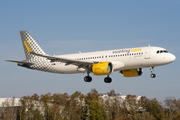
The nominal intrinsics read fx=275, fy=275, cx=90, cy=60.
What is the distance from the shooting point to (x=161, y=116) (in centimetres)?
10469

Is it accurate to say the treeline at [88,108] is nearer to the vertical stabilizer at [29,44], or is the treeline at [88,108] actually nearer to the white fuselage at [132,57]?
the vertical stabilizer at [29,44]

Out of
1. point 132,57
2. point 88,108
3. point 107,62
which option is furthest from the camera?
point 88,108

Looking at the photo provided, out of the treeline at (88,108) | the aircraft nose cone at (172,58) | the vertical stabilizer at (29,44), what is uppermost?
the vertical stabilizer at (29,44)

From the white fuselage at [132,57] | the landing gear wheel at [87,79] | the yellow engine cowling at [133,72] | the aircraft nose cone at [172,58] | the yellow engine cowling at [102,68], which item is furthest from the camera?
the yellow engine cowling at [133,72]

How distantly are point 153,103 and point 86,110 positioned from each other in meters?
29.0

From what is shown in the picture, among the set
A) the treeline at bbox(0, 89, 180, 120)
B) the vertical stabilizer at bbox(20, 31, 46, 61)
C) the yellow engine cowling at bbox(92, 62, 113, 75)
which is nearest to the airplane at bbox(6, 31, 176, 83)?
the yellow engine cowling at bbox(92, 62, 113, 75)

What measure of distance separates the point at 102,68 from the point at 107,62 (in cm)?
134

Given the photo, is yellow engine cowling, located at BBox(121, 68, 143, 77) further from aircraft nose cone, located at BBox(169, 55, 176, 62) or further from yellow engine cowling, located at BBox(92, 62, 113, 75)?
aircraft nose cone, located at BBox(169, 55, 176, 62)

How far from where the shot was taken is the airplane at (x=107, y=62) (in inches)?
1566

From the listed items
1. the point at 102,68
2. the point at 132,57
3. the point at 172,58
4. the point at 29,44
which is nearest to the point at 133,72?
the point at 132,57

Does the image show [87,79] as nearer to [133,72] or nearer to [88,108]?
[133,72]

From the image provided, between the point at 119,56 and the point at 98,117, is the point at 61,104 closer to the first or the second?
the point at 98,117

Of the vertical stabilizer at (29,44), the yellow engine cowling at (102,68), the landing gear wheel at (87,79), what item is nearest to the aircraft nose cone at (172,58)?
the yellow engine cowling at (102,68)

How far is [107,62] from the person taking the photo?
4138 cm
